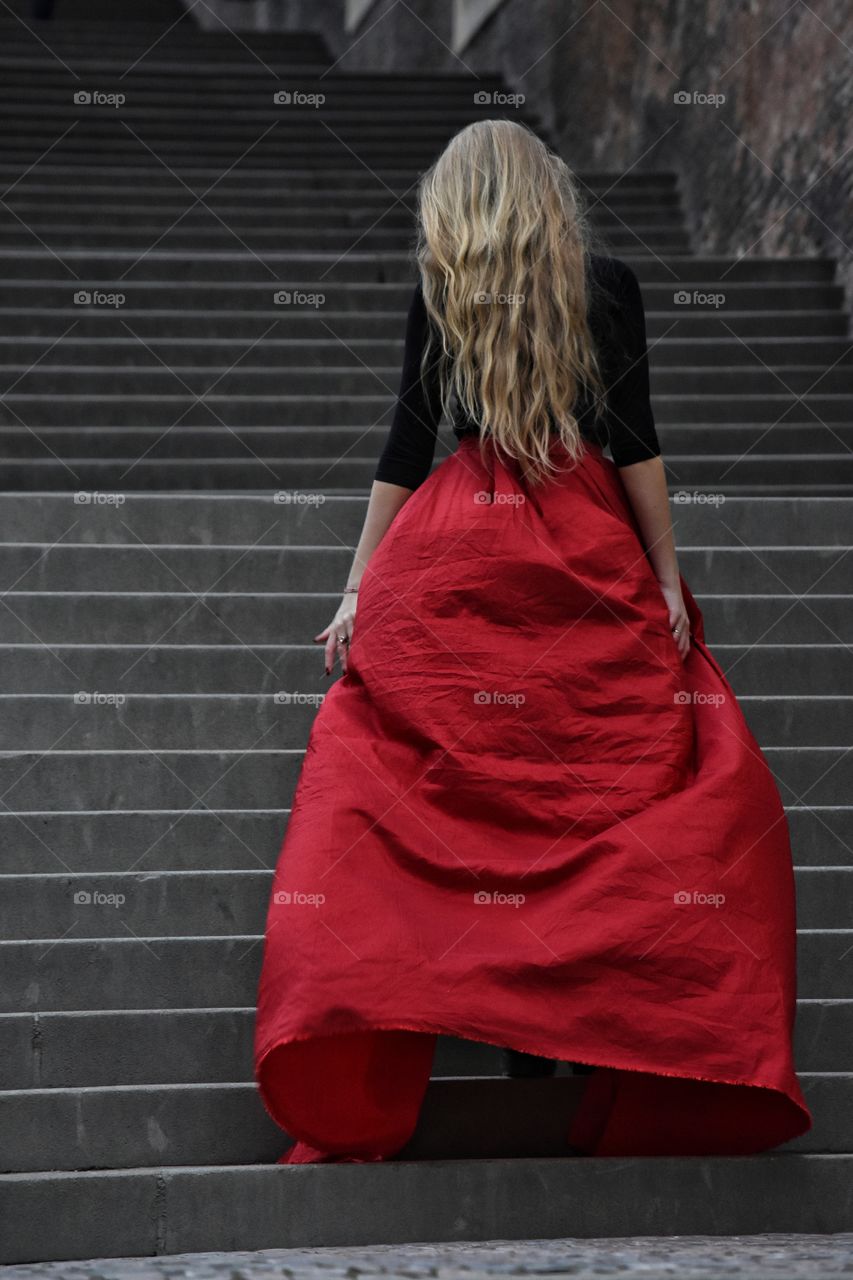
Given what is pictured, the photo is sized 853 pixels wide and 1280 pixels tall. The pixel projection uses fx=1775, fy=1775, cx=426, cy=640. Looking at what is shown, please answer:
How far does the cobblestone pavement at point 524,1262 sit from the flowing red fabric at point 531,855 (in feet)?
0.77

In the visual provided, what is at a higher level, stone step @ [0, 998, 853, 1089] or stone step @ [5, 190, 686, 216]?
stone step @ [5, 190, 686, 216]

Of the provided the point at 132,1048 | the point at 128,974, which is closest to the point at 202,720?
the point at 128,974

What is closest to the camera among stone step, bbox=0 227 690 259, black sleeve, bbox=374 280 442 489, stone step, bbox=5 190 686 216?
black sleeve, bbox=374 280 442 489

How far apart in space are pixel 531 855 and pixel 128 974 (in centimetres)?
94

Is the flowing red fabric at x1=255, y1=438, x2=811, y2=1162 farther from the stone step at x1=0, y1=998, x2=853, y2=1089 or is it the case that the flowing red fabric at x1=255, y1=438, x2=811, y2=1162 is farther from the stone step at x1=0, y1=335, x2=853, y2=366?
the stone step at x1=0, y1=335, x2=853, y2=366

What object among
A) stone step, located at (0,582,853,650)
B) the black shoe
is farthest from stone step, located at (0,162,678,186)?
the black shoe

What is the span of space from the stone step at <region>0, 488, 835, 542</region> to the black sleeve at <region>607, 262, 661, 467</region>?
1.99 metres

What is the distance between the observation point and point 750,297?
712 cm

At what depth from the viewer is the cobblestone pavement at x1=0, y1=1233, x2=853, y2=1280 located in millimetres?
2039

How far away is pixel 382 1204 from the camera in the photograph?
272 cm

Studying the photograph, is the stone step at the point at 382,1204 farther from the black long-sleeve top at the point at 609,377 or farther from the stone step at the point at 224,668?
the stone step at the point at 224,668

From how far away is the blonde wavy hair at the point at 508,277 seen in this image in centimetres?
273

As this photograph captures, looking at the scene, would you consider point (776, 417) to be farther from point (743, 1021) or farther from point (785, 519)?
point (743, 1021)

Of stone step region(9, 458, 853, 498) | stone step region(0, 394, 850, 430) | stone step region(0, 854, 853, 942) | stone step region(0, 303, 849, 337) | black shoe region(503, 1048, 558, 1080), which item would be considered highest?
stone step region(0, 303, 849, 337)
